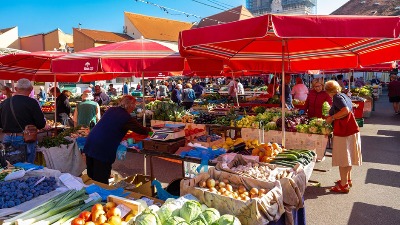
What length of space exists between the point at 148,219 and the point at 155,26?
5001 cm

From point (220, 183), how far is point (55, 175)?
6.80 ft

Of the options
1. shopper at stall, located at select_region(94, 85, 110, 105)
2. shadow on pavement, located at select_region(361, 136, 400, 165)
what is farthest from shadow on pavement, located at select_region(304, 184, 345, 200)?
shopper at stall, located at select_region(94, 85, 110, 105)

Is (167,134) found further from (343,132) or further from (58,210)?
(343,132)

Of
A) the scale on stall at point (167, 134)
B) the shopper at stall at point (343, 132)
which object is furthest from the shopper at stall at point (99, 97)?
the shopper at stall at point (343, 132)

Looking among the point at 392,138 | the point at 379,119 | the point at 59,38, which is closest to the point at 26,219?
the point at 392,138

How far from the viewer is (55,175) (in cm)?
384

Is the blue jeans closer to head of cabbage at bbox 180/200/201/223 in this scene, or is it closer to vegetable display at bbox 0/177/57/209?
vegetable display at bbox 0/177/57/209

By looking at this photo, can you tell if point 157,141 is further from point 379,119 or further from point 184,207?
point 379,119

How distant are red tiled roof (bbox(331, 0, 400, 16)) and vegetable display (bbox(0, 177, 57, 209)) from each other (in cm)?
3834

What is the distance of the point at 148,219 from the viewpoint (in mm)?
2309

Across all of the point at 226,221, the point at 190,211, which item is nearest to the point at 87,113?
the point at 190,211

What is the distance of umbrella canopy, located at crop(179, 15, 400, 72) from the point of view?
2.84 m

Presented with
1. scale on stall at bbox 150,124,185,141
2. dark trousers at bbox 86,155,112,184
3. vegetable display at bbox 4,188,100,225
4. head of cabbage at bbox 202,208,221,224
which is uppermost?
scale on stall at bbox 150,124,185,141

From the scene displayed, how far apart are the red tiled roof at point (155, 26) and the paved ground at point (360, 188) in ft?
133
